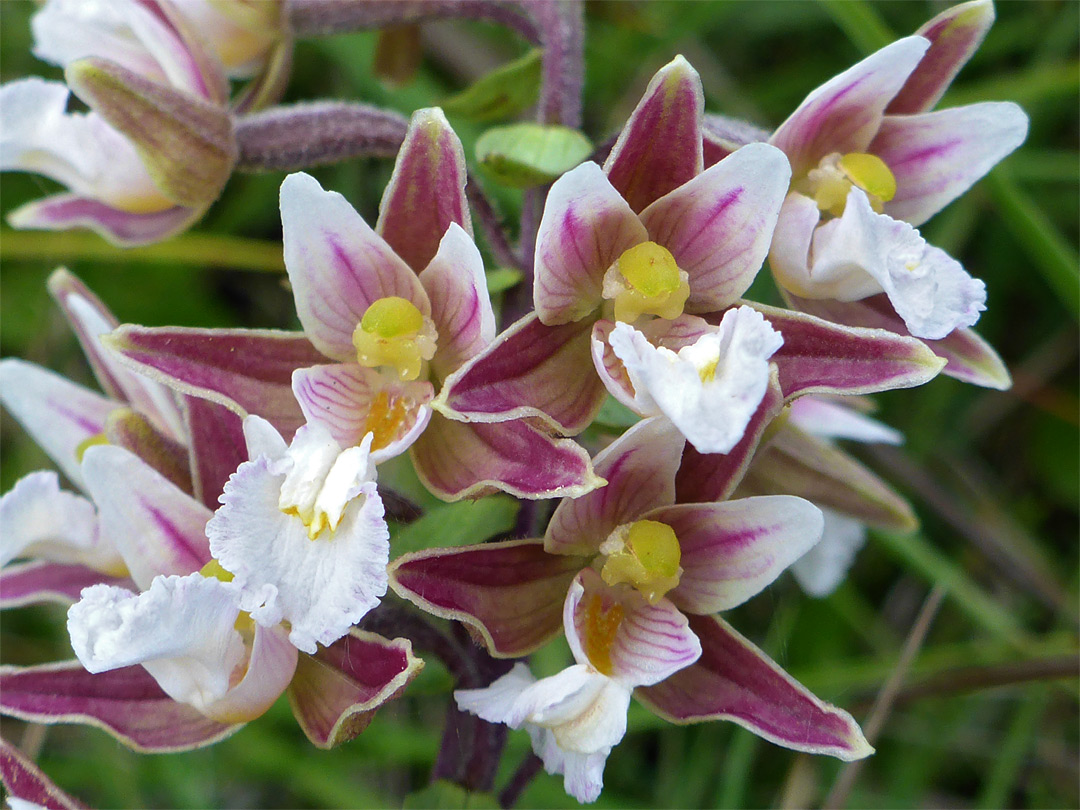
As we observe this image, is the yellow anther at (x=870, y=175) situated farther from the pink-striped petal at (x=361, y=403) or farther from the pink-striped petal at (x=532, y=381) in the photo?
the pink-striped petal at (x=361, y=403)

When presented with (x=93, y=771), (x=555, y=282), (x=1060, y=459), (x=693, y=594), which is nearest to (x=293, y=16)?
(x=555, y=282)

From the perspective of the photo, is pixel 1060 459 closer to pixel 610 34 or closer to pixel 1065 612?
pixel 1065 612

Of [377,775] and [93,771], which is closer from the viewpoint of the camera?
[93,771]

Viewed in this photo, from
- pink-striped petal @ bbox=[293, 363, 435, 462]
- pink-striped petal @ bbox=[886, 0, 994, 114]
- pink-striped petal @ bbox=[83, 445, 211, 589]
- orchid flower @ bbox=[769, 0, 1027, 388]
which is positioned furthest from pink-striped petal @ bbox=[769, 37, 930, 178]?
pink-striped petal @ bbox=[83, 445, 211, 589]

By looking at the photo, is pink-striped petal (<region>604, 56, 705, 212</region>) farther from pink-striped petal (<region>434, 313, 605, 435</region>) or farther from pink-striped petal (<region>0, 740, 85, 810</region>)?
pink-striped petal (<region>0, 740, 85, 810</region>)

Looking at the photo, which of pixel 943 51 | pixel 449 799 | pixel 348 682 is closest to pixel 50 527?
pixel 348 682

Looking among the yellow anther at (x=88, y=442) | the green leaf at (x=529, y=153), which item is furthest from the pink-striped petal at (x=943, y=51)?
the yellow anther at (x=88, y=442)
